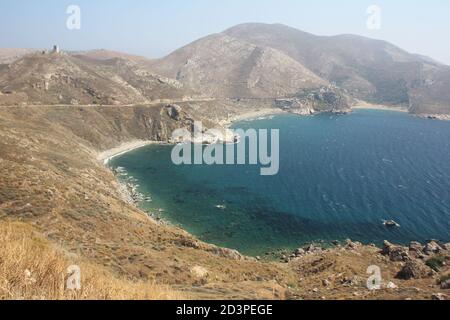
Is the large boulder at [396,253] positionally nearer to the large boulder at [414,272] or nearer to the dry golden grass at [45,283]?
the large boulder at [414,272]

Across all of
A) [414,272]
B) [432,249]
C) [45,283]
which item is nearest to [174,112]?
[432,249]

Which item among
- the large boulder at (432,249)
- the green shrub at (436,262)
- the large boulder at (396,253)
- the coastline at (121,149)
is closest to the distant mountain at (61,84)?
the coastline at (121,149)

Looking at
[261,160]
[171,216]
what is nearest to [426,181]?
[261,160]

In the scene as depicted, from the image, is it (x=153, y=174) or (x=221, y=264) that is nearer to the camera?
(x=221, y=264)
